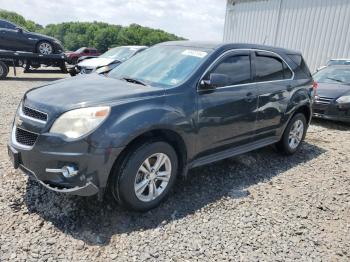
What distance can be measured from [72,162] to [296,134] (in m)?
4.02

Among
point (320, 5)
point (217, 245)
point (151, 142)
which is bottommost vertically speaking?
point (217, 245)

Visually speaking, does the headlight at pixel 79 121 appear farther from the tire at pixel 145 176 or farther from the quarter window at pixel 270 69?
the quarter window at pixel 270 69

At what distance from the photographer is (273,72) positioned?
16.8ft

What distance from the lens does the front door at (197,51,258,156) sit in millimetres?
3977

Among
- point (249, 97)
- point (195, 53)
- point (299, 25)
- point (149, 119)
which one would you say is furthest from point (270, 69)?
point (299, 25)

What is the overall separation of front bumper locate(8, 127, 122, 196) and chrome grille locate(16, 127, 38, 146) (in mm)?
83

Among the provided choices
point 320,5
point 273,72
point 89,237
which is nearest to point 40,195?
point 89,237

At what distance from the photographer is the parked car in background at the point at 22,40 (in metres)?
13.5

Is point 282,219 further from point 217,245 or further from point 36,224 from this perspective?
point 36,224

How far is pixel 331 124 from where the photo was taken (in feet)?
28.2

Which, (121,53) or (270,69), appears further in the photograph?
(121,53)

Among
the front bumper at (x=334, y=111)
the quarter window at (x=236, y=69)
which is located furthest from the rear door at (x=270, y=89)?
the front bumper at (x=334, y=111)

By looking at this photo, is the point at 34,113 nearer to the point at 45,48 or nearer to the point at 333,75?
the point at 333,75

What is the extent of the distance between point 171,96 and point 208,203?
50.8 inches
